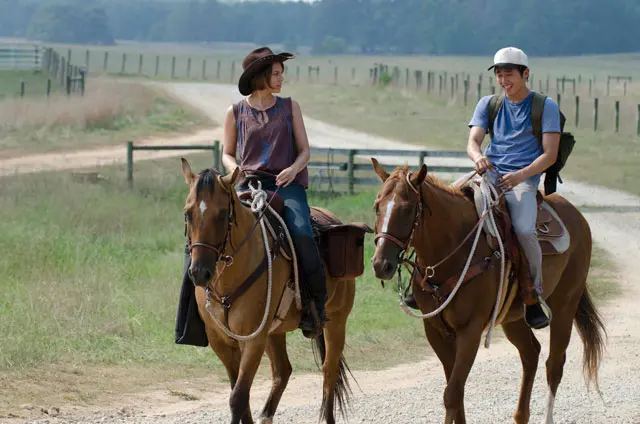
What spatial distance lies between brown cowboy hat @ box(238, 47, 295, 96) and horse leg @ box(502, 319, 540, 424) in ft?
8.97

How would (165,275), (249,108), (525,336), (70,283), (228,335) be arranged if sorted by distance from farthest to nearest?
(165,275) < (70,283) < (525,336) < (249,108) < (228,335)

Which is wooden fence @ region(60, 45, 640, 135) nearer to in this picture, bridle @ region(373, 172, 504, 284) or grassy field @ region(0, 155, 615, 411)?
grassy field @ region(0, 155, 615, 411)

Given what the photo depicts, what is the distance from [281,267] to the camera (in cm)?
826

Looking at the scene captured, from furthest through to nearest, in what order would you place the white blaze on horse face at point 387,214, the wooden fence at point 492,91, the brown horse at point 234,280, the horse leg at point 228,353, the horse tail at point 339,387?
the wooden fence at point 492,91 < the horse tail at point 339,387 < the horse leg at point 228,353 < the white blaze on horse face at point 387,214 < the brown horse at point 234,280

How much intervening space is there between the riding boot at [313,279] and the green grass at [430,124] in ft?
68.9

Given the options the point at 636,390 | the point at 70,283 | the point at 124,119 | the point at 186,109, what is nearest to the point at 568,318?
the point at 636,390

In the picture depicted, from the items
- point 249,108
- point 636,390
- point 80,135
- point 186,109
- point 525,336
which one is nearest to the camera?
point 249,108

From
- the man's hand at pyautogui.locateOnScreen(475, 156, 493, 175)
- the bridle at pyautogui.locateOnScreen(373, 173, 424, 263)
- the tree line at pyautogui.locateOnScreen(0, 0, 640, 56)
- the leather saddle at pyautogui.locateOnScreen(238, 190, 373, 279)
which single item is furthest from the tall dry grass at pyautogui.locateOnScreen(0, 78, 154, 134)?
the tree line at pyautogui.locateOnScreen(0, 0, 640, 56)

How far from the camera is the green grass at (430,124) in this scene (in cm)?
3172

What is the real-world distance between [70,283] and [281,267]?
642cm

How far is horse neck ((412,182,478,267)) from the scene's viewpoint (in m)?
7.99

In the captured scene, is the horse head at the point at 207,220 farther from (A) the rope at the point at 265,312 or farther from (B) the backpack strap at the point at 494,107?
(B) the backpack strap at the point at 494,107

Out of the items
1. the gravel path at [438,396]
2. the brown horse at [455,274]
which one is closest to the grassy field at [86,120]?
the gravel path at [438,396]

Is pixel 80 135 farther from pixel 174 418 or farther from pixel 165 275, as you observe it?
pixel 174 418
